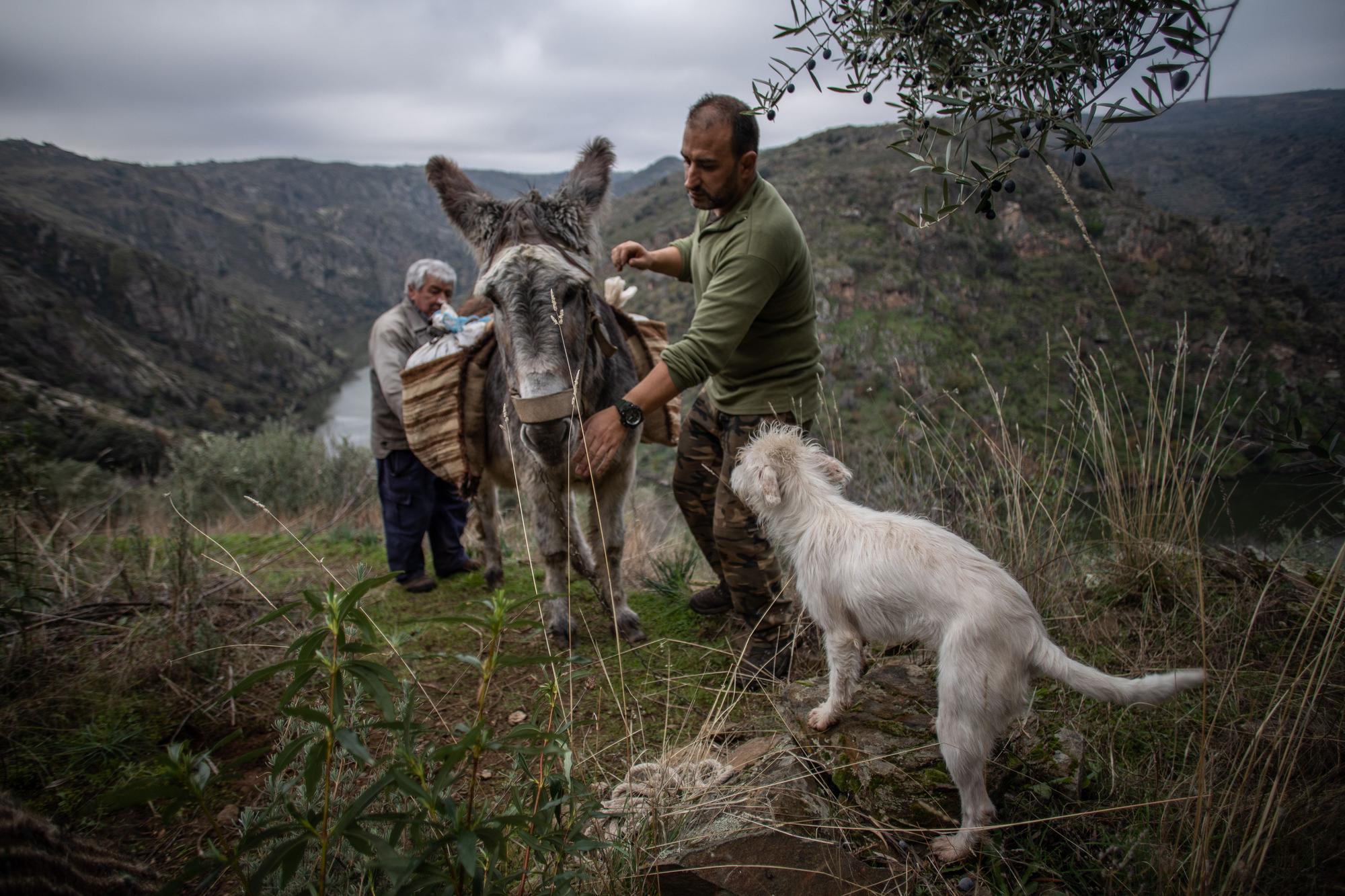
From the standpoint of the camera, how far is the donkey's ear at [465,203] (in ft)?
12.9

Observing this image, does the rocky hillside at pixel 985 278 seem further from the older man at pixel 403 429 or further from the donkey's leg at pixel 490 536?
the donkey's leg at pixel 490 536

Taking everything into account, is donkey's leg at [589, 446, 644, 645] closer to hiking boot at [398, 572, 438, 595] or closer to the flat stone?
hiking boot at [398, 572, 438, 595]

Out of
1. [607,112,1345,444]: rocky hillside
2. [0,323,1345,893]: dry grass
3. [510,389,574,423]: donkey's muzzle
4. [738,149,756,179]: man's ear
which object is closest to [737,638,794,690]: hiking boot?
[0,323,1345,893]: dry grass

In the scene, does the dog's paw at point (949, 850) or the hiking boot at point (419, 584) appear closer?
the dog's paw at point (949, 850)

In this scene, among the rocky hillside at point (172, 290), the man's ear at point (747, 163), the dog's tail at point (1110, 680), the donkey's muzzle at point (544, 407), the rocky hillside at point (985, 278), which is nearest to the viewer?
the dog's tail at point (1110, 680)

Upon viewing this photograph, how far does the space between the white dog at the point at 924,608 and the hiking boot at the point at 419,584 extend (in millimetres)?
3689

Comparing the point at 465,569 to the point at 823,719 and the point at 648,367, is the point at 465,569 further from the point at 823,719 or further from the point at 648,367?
the point at 823,719

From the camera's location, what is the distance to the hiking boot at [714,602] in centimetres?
442

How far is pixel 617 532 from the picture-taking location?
14.5 feet

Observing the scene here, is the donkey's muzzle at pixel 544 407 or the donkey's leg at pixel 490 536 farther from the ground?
the donkey's muzzle at pixel 544 407

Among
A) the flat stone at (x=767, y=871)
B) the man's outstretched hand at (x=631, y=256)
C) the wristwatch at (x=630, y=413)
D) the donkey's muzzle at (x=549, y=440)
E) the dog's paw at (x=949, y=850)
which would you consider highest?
the man's outstretched hand at (x=631, y=256)

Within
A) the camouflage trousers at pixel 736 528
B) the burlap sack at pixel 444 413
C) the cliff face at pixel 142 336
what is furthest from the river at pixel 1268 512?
the cliff face at pixel 142 336

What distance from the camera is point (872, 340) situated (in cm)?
3300

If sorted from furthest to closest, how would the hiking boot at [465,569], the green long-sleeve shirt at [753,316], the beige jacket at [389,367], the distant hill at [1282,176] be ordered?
the hiking boot at [465,569]
the distant hill at [1282,176]
the beige jacket at [389,367]
the green long-sleeve shirt at [753,316]
